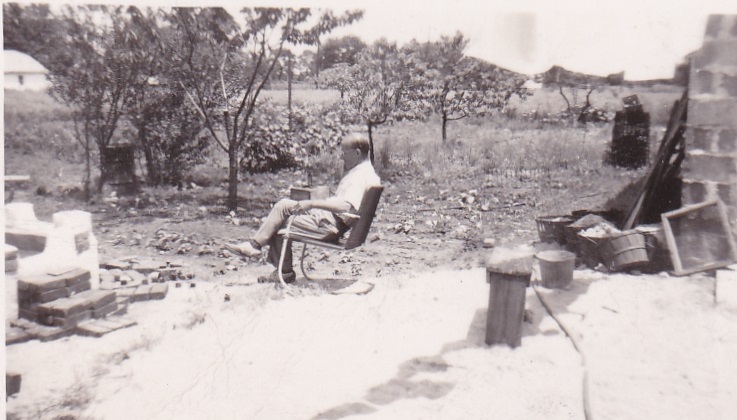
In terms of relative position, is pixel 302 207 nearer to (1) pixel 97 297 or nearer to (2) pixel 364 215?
(2) pixel 364 215

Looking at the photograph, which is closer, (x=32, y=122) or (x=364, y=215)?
(x=32, y=122)

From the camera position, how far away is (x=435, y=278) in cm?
381

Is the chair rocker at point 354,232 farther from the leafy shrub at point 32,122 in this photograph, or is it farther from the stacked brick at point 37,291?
the leafy shrub at point 32,122

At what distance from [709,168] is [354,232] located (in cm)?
227

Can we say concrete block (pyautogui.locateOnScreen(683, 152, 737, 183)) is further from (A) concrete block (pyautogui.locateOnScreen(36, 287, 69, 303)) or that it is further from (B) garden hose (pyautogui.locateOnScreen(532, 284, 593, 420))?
(A) concrete block (pyautogui.locateOnScreen(36, 287, 69, 303))

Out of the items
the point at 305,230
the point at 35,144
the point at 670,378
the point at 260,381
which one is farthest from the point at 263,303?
the point at 670,378

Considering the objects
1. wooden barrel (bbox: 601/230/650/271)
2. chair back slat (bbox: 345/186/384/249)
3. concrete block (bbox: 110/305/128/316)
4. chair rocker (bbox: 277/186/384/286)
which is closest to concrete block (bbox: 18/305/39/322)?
concrete block (bbox: 110/305/128/316)

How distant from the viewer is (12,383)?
238 cm

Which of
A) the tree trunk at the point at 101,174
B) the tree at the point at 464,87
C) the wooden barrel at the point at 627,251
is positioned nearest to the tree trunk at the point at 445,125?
the tree at the point at 464,87

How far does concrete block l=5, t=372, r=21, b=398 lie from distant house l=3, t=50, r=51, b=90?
128cm

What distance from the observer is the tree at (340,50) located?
321 cm

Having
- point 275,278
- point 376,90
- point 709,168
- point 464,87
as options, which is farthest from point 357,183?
point 709,168

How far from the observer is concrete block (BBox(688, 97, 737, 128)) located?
11.2 feet

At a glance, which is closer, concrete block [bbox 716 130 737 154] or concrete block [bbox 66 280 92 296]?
concrete block [bbox 66 280 92 296]
